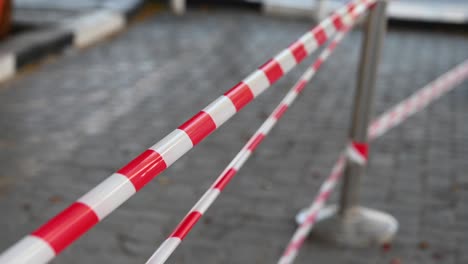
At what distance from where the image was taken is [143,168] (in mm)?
1242

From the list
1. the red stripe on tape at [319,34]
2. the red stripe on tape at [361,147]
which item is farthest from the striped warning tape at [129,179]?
the red stripe on tape at [361,147]

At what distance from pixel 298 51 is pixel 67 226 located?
1269mm

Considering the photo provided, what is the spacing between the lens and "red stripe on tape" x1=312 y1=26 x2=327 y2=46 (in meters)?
2.33

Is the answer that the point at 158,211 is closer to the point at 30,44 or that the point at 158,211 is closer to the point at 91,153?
the point at 91,153

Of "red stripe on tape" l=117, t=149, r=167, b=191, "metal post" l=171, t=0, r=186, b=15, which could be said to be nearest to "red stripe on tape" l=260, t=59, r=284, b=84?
"red stripe on tape" l=117, t=149, r=167, b=191

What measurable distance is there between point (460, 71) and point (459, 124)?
1685 millimetres

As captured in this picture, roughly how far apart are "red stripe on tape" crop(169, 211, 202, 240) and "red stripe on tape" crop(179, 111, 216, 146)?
0.19m

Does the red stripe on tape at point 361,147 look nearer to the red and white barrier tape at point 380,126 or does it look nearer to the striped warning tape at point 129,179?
the red and white barrier tape at point 380,126

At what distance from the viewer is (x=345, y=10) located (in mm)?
2752

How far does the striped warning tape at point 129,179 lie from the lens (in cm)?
97

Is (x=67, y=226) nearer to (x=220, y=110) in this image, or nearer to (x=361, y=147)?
(x=220, y=110)

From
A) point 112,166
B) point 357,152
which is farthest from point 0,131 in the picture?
point 357,152

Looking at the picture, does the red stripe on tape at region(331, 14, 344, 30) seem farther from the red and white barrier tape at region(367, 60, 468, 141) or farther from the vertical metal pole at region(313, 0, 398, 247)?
the red and white barrier tape at region(367, 60, 468, 141)

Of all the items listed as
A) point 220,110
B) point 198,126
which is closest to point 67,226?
point 198,126
